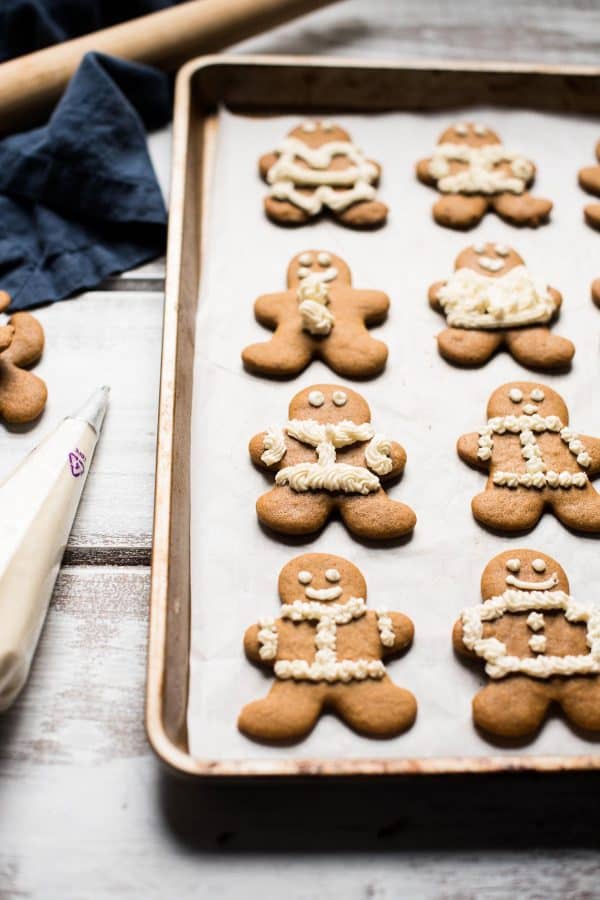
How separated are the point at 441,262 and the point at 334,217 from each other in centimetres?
20

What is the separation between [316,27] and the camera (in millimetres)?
1829

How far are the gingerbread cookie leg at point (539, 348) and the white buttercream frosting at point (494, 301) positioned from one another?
2cm

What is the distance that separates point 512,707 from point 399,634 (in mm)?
152

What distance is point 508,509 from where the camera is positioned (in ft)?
3.96

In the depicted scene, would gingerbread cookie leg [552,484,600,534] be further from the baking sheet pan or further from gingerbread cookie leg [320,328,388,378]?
gingerbread cookie leg [320,328,388,378]

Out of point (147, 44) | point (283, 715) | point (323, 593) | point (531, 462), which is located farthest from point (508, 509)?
point (147, 44)

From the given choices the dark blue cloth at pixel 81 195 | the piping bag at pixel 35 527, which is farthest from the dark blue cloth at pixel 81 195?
the piping bag at pixel 35 527

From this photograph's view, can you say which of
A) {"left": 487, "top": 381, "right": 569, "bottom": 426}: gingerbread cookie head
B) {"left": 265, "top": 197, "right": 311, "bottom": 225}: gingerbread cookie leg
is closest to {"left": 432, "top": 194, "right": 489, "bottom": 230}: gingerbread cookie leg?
{"left": 265, "top": 197, "right": 311, "bottom": 225}: gingerbread cookie leg

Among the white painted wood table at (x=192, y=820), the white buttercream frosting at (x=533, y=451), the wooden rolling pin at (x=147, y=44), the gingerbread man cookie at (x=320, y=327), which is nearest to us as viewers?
the white painted wood table at (x=192, y=820)

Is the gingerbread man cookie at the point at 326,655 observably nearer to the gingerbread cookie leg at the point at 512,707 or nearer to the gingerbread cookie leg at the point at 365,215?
the gingerbread cookie leg at the point at 512,707

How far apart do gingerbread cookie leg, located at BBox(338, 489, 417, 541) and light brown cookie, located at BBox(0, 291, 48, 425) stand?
1.52 feet

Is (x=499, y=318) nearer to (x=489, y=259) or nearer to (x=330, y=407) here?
(x=489, y=259)

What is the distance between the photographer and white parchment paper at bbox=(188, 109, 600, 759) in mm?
1081

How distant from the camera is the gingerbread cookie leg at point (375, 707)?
3.41ft
